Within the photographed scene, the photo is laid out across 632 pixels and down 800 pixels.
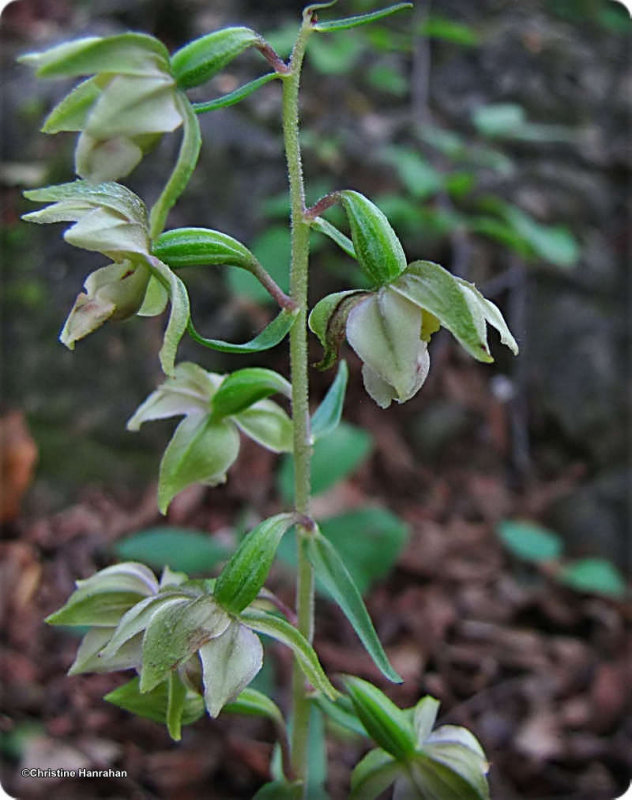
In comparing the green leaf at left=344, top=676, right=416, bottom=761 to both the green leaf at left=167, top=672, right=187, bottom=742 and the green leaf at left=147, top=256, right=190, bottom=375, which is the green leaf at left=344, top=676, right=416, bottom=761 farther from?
the green leaf at left=147, top=256, right=190, bottom=375

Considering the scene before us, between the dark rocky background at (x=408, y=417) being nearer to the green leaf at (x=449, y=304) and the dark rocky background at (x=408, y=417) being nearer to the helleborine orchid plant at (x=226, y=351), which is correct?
the helleborine orchid plant at (x=226, y=351)

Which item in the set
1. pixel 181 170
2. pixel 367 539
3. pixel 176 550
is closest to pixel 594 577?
pixel 367 539

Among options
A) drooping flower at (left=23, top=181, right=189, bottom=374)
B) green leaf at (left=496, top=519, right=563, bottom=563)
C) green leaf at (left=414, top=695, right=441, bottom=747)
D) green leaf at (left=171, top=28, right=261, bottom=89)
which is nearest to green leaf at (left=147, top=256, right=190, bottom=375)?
drooping flower at (left=23, top=181, right=189, bottom=374)

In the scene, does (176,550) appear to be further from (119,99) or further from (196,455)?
(119,99)

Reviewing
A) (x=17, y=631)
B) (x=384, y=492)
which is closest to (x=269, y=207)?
(x=384, y=492)

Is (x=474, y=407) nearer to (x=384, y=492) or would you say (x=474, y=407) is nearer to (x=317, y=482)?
(x=384, y=492)

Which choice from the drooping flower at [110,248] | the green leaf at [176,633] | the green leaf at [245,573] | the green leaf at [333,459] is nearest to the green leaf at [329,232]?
the drooping flower at [110,248]
